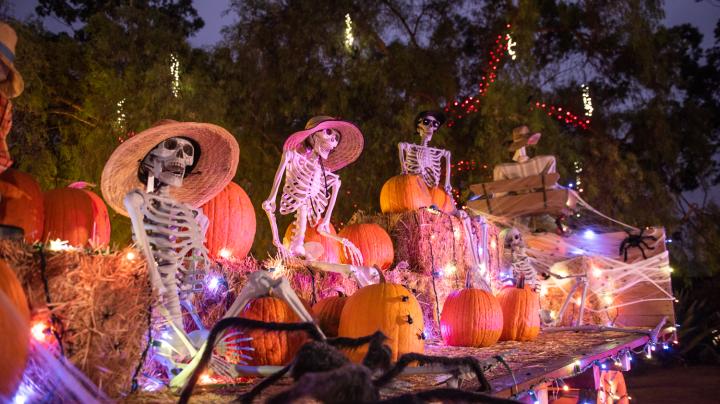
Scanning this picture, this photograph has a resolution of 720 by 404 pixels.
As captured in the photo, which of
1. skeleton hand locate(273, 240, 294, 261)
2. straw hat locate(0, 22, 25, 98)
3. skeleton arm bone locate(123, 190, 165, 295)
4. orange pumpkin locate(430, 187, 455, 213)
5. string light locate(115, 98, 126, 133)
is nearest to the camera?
straw hat locate(0, 22, 25, 98)

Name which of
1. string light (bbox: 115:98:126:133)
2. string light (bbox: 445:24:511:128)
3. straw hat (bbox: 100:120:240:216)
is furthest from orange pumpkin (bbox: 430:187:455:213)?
string light (bbox: 115:98:126:133)

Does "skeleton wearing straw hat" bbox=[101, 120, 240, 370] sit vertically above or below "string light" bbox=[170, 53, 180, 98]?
below

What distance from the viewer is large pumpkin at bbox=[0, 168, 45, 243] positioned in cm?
402

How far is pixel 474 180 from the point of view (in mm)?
10969

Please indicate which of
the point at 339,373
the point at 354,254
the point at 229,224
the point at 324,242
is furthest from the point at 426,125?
the point at 339,373

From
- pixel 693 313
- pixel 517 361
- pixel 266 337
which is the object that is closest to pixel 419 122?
pixel 517 361

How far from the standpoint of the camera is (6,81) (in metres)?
2.55

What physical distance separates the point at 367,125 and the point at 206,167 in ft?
25.4

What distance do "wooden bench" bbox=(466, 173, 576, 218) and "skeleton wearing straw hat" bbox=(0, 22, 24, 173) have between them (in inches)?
239

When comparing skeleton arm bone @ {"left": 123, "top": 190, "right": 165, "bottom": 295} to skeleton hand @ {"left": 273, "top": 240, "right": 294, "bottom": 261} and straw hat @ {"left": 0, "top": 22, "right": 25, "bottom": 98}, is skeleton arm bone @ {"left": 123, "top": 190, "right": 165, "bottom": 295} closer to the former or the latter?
straw hat @ {"left": 0, "top": 22, "right": 25, "bottom": 98}

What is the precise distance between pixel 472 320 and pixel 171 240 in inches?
99.6

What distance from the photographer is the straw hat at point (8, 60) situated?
97.8 inches

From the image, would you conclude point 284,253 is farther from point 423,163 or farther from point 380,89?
point 380,89

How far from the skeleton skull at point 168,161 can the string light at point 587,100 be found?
11.3 m
